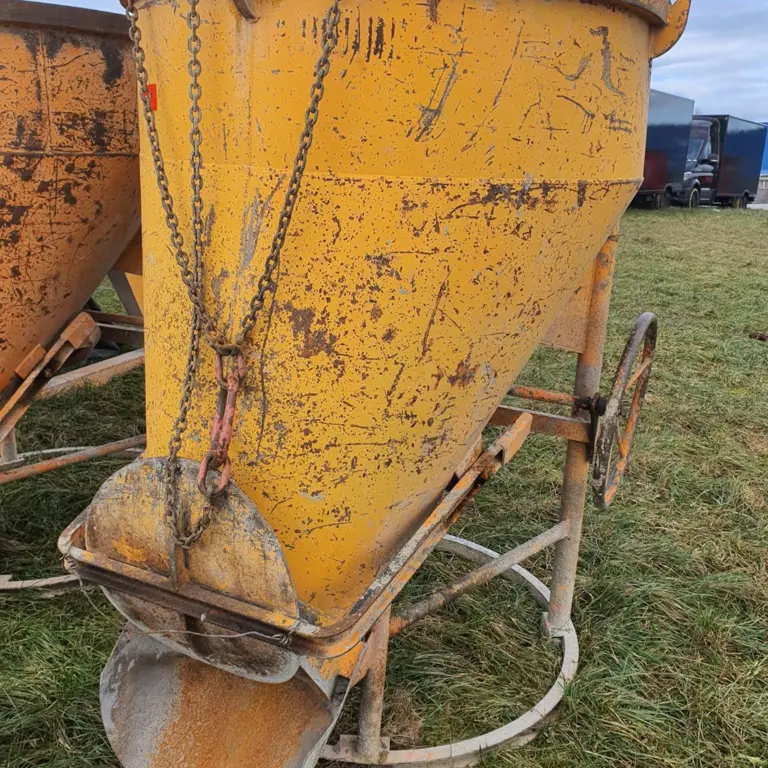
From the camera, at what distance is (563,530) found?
7.45 feet

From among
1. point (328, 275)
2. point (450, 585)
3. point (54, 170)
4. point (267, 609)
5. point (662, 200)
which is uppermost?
point (54, 170)

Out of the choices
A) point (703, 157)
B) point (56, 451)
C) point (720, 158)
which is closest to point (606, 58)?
point (56, 451)

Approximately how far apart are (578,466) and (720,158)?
19.6 metres

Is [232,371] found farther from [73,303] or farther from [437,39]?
[73,303]

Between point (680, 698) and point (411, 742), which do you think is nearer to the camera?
point (411, 742)

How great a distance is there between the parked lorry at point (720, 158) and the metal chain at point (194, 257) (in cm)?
1871

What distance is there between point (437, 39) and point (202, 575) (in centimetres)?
98

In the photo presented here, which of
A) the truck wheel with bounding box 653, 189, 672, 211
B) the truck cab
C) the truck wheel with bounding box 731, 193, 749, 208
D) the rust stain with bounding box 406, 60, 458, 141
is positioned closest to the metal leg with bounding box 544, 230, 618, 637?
the rust stain with bounding box 406, 60, 458, 141

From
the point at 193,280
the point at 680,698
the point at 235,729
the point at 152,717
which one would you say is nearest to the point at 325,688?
the point at 235,729

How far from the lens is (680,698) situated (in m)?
2.19

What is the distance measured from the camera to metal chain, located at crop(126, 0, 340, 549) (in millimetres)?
1156

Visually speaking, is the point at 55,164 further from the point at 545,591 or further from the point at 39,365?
the point at 545,591

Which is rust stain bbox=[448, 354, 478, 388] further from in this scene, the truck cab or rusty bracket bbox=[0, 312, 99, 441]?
the truck cab

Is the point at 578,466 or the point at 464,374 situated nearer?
the point at 464,374
